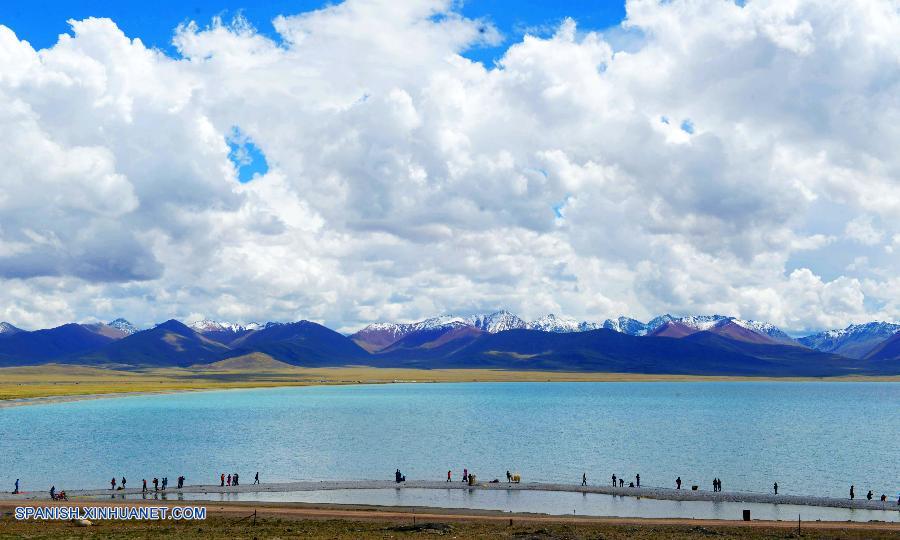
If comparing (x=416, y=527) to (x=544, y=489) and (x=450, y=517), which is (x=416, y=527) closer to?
(x=450, y=517)


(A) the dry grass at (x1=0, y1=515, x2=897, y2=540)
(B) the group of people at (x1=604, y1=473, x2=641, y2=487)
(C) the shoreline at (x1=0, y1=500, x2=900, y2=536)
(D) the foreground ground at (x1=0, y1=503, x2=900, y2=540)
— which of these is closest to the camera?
(A) the dry grass at (x1=0, y1=515, x2=897, y2=540)

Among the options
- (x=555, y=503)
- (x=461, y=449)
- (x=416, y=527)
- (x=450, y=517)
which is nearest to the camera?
(x=416, y=527)

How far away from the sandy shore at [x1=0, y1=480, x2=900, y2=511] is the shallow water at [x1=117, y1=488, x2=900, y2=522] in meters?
1.54

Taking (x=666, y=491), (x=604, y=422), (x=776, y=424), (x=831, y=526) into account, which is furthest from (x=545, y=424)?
(x=831, y=526)

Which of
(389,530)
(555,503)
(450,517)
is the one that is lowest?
(555,503)

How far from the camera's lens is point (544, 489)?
3344 inches

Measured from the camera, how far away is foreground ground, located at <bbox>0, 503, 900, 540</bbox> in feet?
177

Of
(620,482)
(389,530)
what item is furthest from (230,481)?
(620,482)

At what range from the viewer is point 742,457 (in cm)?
11331

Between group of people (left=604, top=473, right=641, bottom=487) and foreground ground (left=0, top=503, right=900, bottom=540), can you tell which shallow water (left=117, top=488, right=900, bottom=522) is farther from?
foreground ground (left=0, top=503, right=900, bottom=540)

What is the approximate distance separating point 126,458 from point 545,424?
8915 cm

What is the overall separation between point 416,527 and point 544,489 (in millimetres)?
30578

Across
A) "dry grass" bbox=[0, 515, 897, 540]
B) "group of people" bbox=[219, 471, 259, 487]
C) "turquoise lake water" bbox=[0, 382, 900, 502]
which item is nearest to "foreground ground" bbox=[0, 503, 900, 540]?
"dry grass" bbox=[0, 515, 897, 540]

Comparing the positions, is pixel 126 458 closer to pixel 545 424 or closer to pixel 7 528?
pixel 7 528
